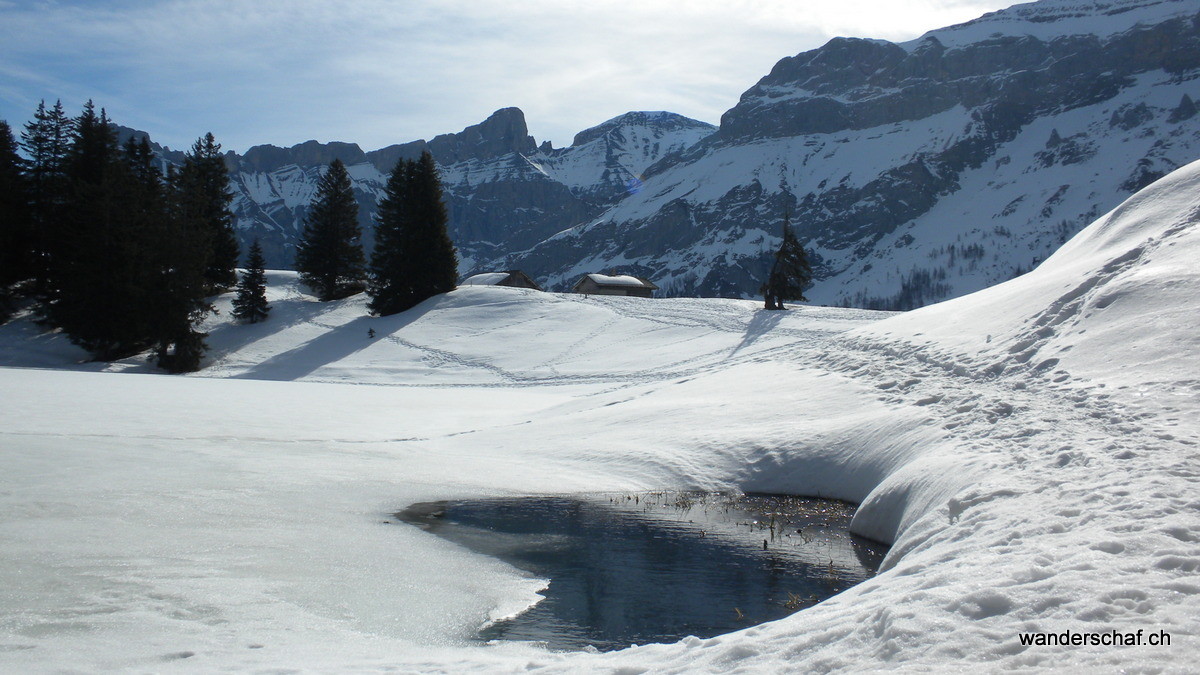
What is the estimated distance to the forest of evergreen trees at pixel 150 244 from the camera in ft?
120

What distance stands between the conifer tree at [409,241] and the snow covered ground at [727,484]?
79.7 ft

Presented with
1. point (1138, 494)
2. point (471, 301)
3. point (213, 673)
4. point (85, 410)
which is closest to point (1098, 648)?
point (1138, 494)

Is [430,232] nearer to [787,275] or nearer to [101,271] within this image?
[101,271]

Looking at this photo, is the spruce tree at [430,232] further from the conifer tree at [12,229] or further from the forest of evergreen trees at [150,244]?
the conifer tree at [12,229]

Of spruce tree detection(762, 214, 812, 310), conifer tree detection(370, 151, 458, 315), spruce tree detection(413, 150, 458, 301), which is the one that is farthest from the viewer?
spruce tree detection(413, 150, 458, 301)

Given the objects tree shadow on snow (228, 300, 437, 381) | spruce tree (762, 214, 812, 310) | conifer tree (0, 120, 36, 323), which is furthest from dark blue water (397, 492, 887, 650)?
conifer tree (0, 120, 36, 323)

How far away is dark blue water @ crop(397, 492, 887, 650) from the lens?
809 cm

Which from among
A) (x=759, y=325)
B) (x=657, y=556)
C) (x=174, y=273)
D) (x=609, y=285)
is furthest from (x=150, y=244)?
(x=609, y=285)

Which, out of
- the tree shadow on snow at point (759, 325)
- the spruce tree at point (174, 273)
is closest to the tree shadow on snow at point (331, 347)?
the spruce tree at point (174, 273)

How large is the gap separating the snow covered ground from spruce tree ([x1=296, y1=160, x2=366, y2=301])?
88.6 ft

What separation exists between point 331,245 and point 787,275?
93.4 ft

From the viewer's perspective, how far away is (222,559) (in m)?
8.82

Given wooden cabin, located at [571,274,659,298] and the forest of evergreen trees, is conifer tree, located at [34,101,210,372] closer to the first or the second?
the forest of evergreen trees

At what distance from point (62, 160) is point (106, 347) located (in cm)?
1320
